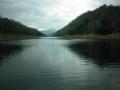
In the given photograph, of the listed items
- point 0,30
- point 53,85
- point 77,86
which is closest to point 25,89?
point 53,85

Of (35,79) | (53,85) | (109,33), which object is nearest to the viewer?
(53,85)

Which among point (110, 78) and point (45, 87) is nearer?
point (45, 87)

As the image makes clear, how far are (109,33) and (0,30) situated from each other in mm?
78982

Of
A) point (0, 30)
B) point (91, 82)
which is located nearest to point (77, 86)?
point (91, 82)

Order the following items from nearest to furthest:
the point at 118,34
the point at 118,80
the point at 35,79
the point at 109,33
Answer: the point at 118,80
the point at 35,79
the point at 118,34
the point at 109,33

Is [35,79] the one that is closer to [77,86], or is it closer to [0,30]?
[77,86]

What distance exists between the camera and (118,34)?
6265 inches

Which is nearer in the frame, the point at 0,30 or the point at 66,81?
the point at 66,81

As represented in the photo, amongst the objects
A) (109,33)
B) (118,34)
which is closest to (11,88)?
(118,34)

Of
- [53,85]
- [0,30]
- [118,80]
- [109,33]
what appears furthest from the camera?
[0,30]

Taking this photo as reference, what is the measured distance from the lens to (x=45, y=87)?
57.3ft

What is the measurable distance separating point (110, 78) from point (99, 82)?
1783 millimetres

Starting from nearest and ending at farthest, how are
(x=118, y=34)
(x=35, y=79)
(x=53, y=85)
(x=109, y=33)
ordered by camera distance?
(x=53, y=85), (x=35, y=79), (x=118, y=34), (x=109, y=33)

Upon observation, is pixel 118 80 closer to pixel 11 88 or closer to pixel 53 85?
pixel 53 85
